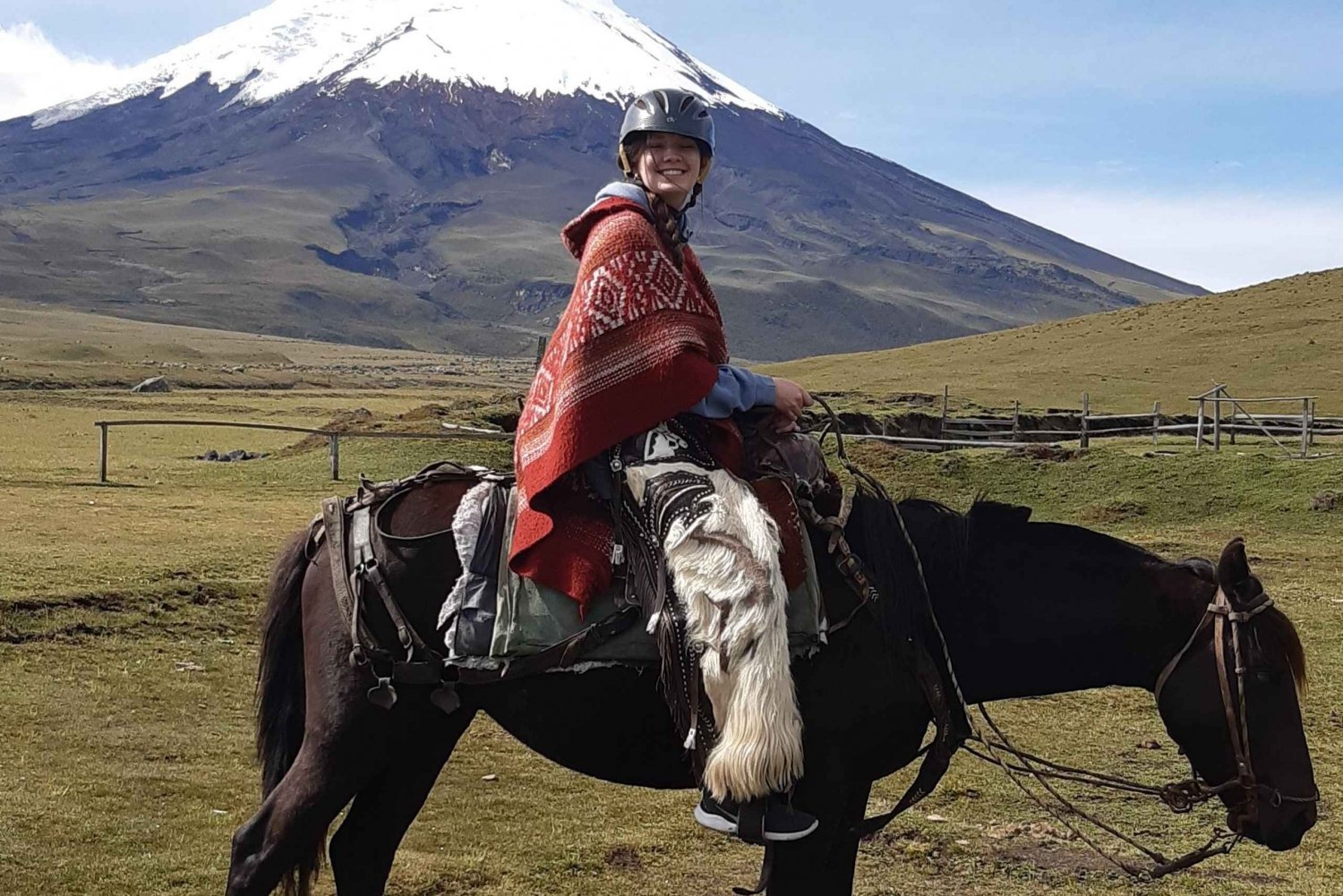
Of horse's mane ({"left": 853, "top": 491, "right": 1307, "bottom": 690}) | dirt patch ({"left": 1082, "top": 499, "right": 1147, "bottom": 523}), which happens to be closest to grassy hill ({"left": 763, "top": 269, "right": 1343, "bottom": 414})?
dirt patch ({"left": 1082, "top": 499, "right": 1147, "bottom": 523})

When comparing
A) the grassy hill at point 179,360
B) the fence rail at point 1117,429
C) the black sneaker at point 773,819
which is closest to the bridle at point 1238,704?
the black sneaker at point 773,819

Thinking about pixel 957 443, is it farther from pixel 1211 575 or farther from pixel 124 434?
pixel 1211 575

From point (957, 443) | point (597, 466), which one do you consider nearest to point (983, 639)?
point (597, 466)

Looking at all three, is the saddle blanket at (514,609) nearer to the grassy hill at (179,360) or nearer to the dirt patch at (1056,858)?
the dirt patch at (1056,858)

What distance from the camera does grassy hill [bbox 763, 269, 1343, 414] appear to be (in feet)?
146

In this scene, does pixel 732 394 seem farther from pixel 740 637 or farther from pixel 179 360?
pixel 179 360

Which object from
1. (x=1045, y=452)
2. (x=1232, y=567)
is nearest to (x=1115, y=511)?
(x=1045, y=452)

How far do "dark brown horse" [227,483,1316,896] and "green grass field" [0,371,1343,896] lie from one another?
1796 millimetres

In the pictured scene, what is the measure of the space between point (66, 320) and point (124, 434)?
12728 cm

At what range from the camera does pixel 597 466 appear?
4270mm

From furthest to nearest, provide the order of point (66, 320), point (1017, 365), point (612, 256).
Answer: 1. point (66, 320)
2. point (1017, 365)
3. point (612, 256)

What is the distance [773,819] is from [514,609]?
1135 mm

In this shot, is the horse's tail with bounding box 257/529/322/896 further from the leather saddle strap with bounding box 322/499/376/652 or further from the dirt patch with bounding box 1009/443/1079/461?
the dirt patch with bounding box 1009/443/1079/461

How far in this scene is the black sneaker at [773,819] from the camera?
4.03 metres
